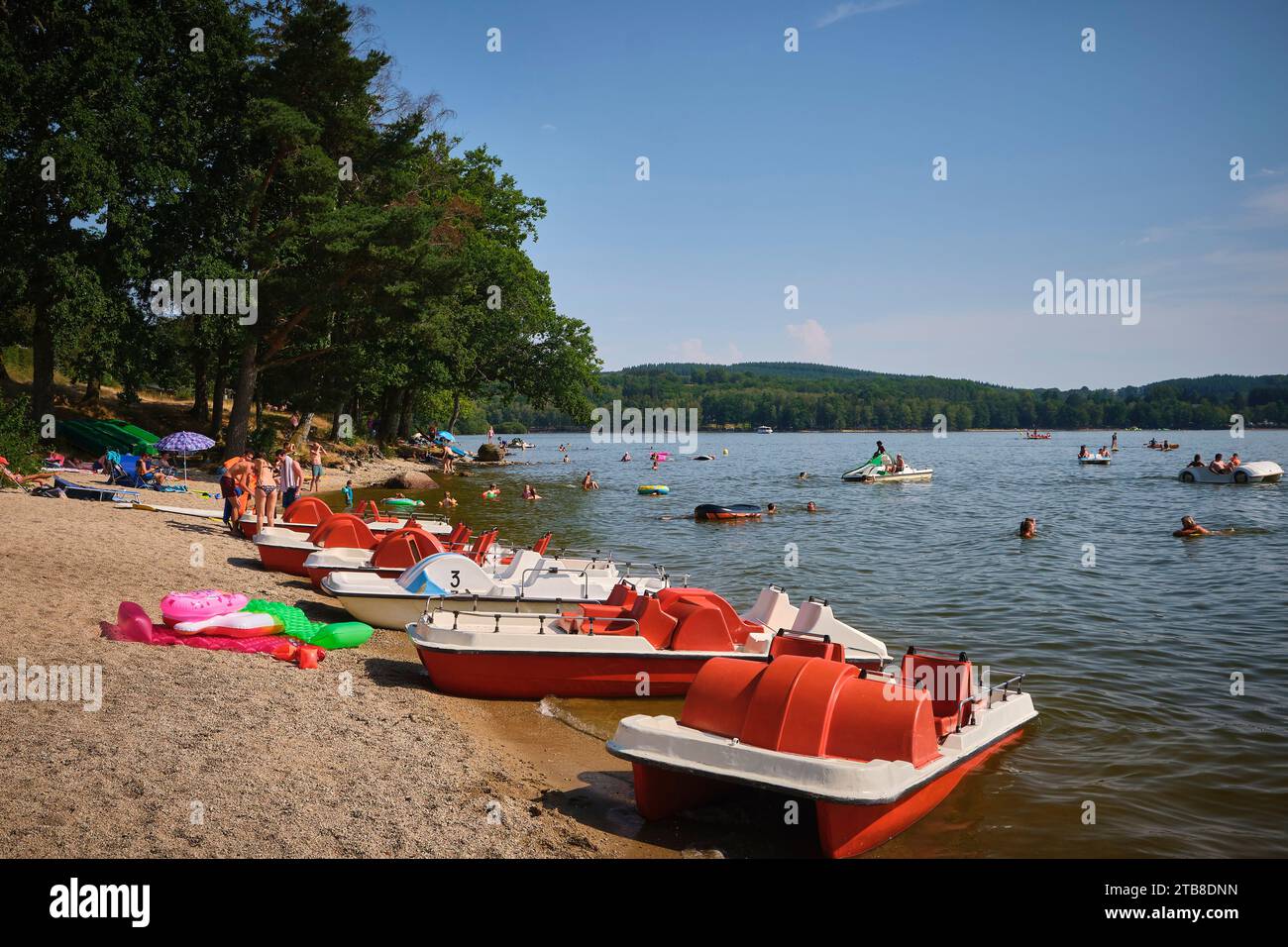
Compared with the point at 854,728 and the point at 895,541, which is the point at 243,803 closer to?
the point at 854,728

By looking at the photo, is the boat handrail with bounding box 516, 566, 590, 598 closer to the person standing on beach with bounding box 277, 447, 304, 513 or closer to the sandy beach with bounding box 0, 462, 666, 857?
the sandy beach with bounding box 0, 462, 666, 857

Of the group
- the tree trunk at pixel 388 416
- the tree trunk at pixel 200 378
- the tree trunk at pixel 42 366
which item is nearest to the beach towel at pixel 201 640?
the tree trunk at pixel 42 366

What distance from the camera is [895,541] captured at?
29156 millimetres

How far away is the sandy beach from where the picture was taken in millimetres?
6191

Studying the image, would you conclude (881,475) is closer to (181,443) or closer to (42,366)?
(181,443)

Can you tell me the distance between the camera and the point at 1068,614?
1806 cm

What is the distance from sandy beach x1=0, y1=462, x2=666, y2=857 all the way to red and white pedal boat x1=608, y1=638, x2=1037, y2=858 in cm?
79

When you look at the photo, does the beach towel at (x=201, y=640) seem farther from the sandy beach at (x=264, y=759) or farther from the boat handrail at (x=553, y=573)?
the boat handrail at (x=553, y=573)

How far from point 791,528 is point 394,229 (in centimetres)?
1789

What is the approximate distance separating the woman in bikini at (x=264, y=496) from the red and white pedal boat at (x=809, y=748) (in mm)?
14299

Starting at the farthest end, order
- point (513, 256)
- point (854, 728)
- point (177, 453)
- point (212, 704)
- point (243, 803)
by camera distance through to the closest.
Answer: point (513, 256) < point (177, 453) < point (212, 704) < point (854, 728) < point (243, 803)

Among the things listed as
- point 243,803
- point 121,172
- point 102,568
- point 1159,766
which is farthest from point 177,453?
point 1159,766

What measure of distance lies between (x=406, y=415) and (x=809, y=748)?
201 feet

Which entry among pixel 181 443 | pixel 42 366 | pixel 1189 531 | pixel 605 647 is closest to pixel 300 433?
pixel 181 443
